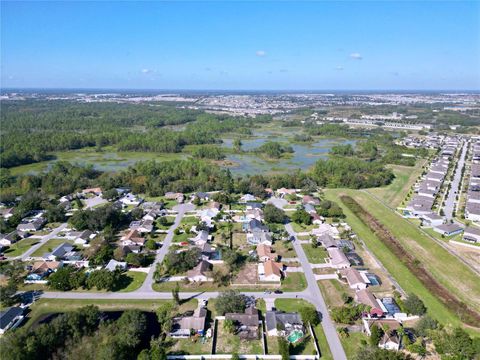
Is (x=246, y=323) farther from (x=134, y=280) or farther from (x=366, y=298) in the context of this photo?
(x=134, y=280)

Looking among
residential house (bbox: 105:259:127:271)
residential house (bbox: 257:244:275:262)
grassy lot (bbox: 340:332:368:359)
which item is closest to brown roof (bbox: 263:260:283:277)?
residential house (bbox: 257:244:275:262)

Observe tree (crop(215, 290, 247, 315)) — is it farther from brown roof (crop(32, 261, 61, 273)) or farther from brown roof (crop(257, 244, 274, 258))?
brown roof (crop(32, 261, 61, 273))

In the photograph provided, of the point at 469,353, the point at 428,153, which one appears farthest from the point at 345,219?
the point at 428,153

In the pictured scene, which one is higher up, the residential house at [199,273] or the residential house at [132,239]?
the residential house at [132,239]

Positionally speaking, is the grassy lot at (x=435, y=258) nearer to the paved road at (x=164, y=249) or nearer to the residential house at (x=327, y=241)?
the residential house at (x=327, y=241)

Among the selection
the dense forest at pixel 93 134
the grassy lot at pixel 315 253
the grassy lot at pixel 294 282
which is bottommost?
the grassy lot at pixel 294 282

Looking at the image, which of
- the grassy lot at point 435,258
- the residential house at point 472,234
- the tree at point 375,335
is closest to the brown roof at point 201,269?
the tree at point 375,335
